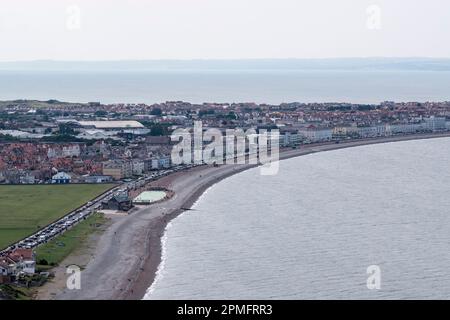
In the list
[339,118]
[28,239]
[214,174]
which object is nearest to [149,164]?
[214,174]

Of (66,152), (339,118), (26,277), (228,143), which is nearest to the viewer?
(26,277)

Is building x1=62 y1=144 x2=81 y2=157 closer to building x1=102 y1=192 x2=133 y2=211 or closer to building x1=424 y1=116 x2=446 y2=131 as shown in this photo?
building x1=102 y1=192 x2=133 y2=211

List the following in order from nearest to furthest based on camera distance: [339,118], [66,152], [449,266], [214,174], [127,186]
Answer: [449,266] < [127,186] < [214,174] < [66,152] < [339,118]

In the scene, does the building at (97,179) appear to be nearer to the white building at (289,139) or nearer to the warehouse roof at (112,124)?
the white building at (289,139)

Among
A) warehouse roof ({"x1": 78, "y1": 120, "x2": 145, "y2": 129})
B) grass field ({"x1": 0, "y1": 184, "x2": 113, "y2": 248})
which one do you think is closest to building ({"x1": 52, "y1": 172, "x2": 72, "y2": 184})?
grass field ({"x1": 0, "y1": 184, "x2": 113, "y2": 248})

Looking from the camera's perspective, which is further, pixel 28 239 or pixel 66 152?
pixel 66 152

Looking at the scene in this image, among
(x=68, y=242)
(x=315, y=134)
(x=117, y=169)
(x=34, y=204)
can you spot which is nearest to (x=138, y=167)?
(x=117, y=169)
